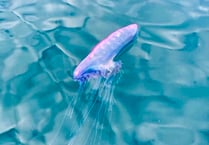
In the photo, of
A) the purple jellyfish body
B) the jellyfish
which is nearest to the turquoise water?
the jellyfish

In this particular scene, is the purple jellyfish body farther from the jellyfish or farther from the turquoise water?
the turquoise water

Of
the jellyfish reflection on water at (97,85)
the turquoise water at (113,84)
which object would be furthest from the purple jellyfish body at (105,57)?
the turquoise water at (113,84)

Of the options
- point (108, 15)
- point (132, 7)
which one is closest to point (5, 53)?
point (108, 15)

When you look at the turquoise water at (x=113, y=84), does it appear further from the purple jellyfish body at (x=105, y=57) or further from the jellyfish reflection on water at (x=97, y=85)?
the purple jellyfish body at (x=105, y=57)

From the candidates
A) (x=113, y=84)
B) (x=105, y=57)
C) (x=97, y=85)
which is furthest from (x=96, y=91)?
(x=105, y=57)

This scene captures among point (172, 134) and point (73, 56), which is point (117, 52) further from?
point (172, 134)

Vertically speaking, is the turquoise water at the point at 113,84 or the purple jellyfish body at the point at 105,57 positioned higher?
the purple jellyfish body at the point at 105,57

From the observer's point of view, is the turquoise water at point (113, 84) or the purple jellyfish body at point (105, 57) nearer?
the turquoise water at point (113, 84)
